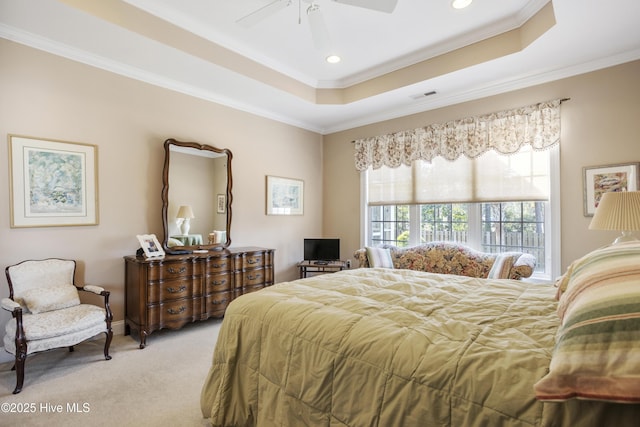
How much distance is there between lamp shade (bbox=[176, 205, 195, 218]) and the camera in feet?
12.2

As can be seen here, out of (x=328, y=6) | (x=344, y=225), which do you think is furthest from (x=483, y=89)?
(x=344, y=225)

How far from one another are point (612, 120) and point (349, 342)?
Result: 3656 mm

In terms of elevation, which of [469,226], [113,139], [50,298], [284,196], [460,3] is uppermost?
[460,3]

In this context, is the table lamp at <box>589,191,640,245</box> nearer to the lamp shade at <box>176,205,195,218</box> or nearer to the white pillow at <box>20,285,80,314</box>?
the lamp shade at <box>176,205,195,218</box>

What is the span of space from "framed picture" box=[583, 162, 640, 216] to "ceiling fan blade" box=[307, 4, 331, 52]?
2.99 meters

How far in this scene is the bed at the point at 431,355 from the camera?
0.81 m

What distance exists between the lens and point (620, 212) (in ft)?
7.48

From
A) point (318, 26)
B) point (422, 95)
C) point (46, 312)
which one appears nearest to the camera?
point (318, 26)

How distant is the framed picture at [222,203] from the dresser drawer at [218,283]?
0.89 m

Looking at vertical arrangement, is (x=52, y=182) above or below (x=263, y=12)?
below

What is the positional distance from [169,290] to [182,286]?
136 millimetres

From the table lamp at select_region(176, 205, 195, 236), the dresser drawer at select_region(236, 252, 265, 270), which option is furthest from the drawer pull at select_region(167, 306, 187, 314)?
the table lamp at select_region(176, 205, 195, 236)

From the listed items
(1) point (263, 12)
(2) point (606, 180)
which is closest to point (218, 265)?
(1) point (263, 12)

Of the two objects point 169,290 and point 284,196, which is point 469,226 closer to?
point 284,196
